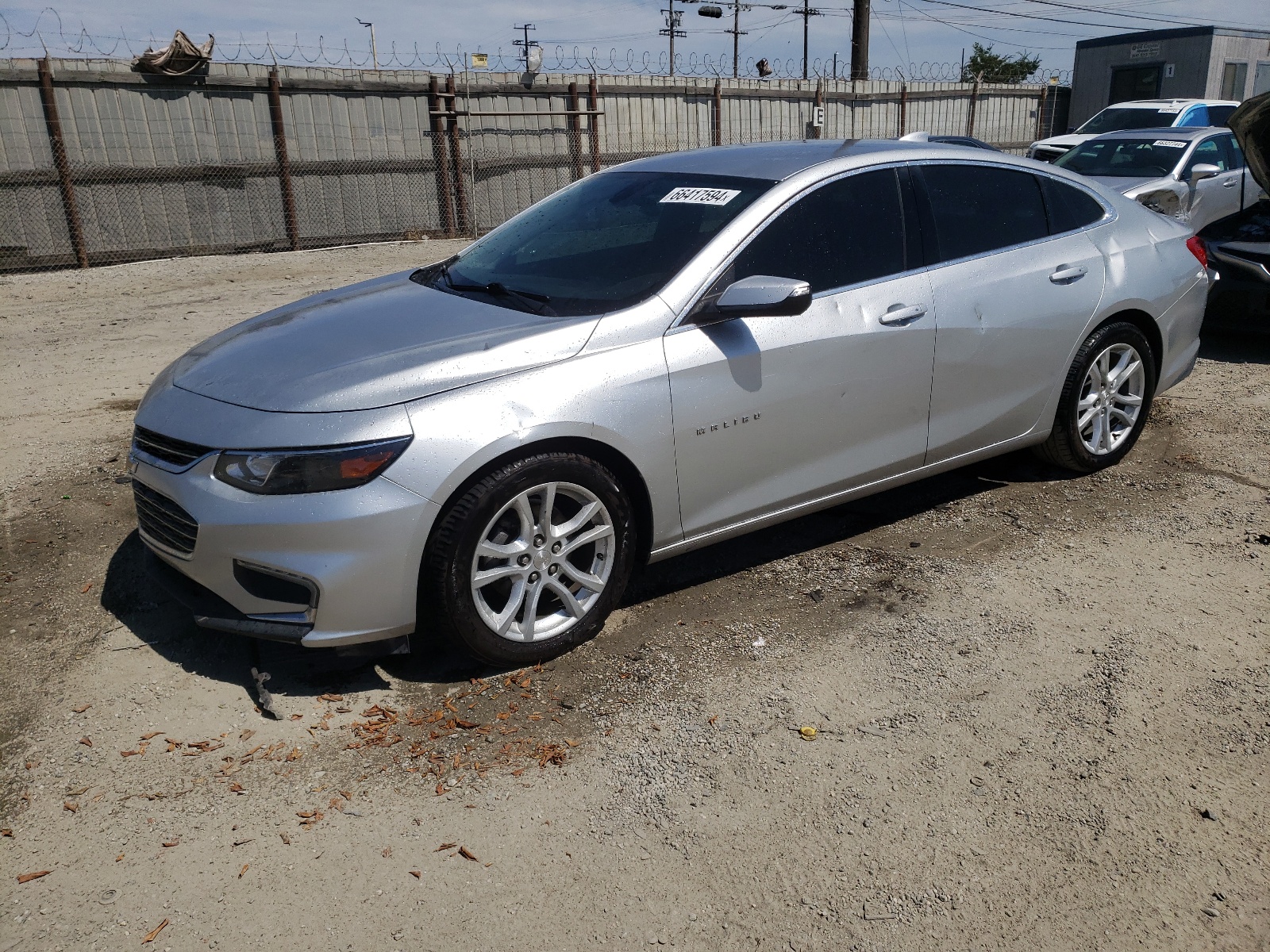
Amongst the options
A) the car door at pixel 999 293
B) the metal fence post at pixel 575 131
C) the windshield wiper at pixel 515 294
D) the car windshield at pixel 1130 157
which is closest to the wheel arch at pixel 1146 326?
the car door at pixel 999 293

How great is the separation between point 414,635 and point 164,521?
91cm

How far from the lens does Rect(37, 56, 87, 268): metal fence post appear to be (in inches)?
509

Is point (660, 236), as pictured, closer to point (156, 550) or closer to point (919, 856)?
point (156, 550)

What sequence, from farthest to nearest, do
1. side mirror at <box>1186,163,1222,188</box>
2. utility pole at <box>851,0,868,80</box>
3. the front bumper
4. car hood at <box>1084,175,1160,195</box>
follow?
utility pole at <box>851,0,868,80</box> → car hood at <box>1084,175,1160,195</box> → side mirror at <box>1186,163,1222,188</box> → the front bumper

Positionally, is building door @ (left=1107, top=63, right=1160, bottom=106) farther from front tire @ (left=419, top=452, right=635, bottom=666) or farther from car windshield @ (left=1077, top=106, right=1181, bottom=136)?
front tire @ (left=419, top=452, right=635, bottom=666)

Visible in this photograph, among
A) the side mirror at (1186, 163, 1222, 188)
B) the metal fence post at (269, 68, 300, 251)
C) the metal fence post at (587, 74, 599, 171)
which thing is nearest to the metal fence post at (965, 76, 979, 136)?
the metal fence post at (587, 74, 599, 171)

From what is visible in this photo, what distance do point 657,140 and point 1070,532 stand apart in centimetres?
1512

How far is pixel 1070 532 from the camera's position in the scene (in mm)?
4762

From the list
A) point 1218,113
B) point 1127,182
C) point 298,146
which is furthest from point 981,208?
point 1218,113

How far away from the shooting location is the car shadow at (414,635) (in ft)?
11.9

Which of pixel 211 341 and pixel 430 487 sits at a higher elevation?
pixel 211 341

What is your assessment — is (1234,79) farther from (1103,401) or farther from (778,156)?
(778,156)

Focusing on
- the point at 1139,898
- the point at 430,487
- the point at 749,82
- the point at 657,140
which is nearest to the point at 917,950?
the point at 1139,898

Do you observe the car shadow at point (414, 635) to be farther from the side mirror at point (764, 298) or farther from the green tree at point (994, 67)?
the green tree at point (994, 67)
